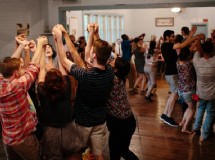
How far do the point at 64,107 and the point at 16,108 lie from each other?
0.41m

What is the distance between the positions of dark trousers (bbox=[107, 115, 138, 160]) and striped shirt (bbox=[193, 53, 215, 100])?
5.43ft

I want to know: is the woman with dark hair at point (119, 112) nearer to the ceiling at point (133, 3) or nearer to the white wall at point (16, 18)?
the ceiling at point (133, 3)

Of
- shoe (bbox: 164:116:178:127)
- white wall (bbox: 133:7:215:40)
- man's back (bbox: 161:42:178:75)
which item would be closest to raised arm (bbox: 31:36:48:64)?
man's back (bbox: 161:42:178:75)

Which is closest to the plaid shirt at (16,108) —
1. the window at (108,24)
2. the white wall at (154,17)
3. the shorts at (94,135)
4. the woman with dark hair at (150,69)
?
the shorts at (94,135)

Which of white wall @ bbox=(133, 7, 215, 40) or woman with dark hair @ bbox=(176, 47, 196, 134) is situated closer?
woman with dark hair @ bbox=(176, 47, 196, 134)

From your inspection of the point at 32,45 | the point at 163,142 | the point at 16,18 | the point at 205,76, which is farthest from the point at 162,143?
the point at 16,18

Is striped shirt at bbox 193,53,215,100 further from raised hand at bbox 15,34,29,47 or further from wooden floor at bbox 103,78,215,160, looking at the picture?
raised hand at bbox 15,34,29,47

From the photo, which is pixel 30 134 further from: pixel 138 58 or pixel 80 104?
pixel 138 58

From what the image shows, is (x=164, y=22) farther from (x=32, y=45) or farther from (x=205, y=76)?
(x=32, y=45)

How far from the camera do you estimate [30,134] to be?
2.46 metres

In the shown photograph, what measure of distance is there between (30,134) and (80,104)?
552mm

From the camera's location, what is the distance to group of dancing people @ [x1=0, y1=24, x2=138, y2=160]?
229cm

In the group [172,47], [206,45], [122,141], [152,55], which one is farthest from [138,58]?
[122,141]

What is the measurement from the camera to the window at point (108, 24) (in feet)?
34.1
